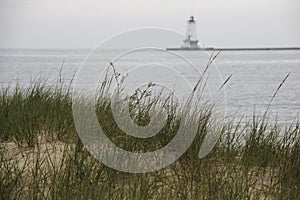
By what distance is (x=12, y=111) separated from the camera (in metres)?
4.48

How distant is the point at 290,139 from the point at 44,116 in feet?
7.65

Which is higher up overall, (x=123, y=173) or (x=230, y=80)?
(x=230, y=80)

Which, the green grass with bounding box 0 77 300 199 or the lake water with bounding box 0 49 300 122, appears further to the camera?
the lake water with bounding box 0 49 300 122

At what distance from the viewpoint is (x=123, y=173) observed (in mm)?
3367

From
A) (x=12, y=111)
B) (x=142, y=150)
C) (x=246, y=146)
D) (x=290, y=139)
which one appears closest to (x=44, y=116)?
(x=12, y=111)

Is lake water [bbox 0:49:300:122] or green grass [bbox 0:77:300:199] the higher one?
lake water [bbox 0:49:300:122]

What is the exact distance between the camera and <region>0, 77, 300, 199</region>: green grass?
9.49 feet

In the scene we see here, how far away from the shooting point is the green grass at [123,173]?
289cm

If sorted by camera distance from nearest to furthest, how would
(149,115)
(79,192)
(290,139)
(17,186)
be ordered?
(79,192)
(17,186)
(290,139)
(149,115)

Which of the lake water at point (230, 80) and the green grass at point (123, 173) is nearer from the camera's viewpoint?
the green grass at point (123, 173)

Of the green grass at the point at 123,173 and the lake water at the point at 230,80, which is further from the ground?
the lake water at the point at 230,80

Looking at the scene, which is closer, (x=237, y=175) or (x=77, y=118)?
(x=237, y=175)

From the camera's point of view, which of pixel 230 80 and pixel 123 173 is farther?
pixel 230 80

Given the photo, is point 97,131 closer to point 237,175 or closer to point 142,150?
point 142,150
